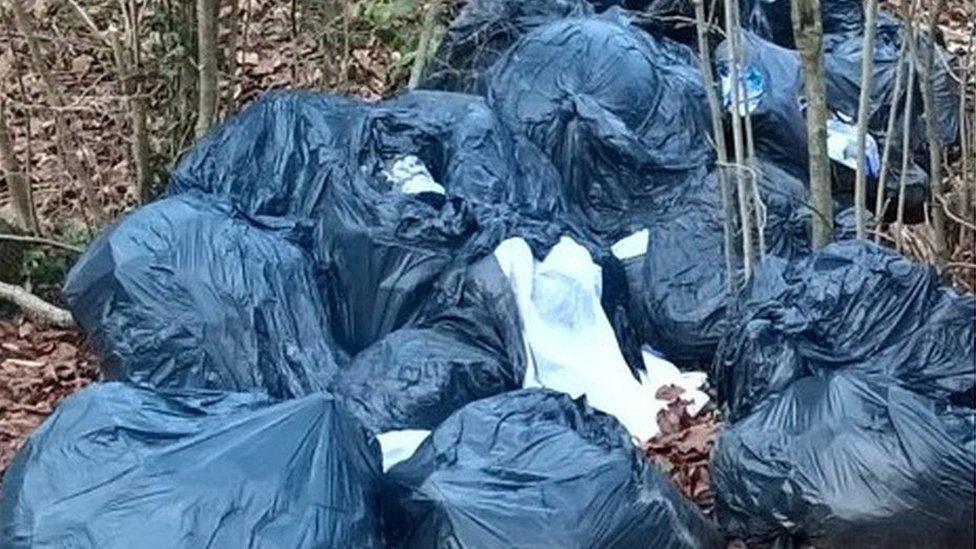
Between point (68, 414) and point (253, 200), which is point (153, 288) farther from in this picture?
point (68, 414)

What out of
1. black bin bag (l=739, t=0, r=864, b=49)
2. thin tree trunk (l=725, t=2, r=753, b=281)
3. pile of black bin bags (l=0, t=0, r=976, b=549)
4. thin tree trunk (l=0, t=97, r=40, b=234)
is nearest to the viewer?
pile of black bin bags (l=0, t=0, r=976, b=549)

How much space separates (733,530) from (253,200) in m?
1.68

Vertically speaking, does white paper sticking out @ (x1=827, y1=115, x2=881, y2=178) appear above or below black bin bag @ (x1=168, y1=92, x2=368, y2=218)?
below

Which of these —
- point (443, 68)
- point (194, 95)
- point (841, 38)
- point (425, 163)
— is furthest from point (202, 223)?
point (841, 38)

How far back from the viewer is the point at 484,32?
530 centimetres

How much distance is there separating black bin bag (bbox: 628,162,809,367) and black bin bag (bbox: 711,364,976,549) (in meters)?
0.90

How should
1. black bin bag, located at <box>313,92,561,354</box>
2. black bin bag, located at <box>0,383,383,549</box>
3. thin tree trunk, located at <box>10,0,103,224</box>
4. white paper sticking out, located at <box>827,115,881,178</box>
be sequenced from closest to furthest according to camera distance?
black bin bag, located at <box>0,383,383,549</box>, black bin bag, located at <box>313,92,561,354</box>, thin tree trunk, located at <box>10,0,103,224</box>, white paper sticking out, located at <box>827,115,881,178</box>

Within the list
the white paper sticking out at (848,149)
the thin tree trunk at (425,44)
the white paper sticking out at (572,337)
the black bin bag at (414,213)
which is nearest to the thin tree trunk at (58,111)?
the black bin bag at (414,213)

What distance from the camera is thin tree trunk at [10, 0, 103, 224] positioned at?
4.73 meters

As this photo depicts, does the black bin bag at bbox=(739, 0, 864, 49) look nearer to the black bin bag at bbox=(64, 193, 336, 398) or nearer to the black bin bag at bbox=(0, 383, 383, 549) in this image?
the black bin bag at bbox=(64, 193, 336, 398)

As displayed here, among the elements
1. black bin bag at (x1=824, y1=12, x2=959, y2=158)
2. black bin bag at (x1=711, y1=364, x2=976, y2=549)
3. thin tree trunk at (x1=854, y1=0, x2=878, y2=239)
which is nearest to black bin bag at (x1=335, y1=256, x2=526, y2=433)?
black bin bag at (x1=711, y1=364, x2=976, y2=549)

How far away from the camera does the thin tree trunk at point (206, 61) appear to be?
15.5ft

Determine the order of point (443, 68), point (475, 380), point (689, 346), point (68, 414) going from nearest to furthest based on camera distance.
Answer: point (68, 414), point (475, 380), point (689, 346), point (443, 68)

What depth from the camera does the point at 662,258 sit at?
179 inches
